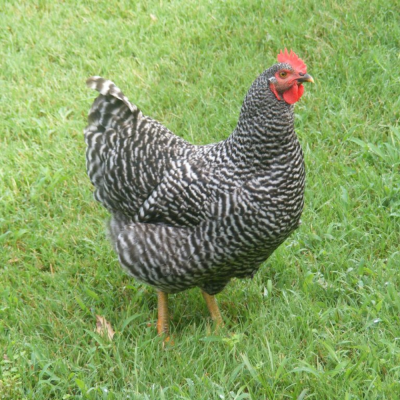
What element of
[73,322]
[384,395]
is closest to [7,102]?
[73,322]

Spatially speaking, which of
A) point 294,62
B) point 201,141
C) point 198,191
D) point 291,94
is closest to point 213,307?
point 198,191

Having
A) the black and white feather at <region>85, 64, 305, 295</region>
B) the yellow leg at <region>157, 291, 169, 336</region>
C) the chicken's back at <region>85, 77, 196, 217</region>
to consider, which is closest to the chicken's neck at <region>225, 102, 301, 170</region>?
the black and white feather at <region>85, 64, 305, 295</region>

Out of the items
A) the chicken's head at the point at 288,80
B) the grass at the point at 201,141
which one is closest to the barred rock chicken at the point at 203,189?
the chicken's head at the point at 288,80

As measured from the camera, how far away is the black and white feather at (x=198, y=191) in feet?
11.4

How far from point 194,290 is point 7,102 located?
3089 millimetres

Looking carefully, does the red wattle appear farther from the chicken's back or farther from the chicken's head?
the chicken's back

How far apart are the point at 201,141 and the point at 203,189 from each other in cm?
187

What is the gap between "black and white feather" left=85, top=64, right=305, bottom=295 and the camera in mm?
3469

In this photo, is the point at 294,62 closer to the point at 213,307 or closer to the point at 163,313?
the point at 213,307

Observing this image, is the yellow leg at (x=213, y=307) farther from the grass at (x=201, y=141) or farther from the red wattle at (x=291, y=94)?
the red wattle at (x=291, y=94)

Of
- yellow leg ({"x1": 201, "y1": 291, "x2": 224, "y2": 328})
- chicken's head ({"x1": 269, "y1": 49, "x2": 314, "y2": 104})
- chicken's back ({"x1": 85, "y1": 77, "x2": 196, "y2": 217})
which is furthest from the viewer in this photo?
yellow leg ({"x1": 201, "y1": 291, "x2": 224, "y2": 328})

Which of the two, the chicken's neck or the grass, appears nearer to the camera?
the chicken's neck

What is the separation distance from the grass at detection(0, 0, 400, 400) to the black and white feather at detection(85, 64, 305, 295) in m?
0.47

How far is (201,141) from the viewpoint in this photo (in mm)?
5438
